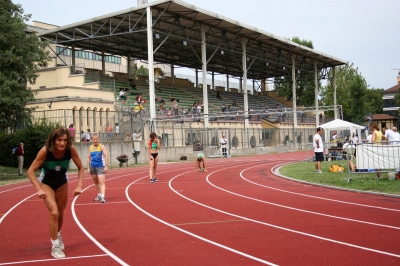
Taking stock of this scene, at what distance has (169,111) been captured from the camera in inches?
1694

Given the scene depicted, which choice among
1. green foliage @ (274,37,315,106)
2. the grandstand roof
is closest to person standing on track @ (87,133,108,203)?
the grandstand roof

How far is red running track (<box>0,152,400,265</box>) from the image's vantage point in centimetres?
714

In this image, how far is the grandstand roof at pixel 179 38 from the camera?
40.2 meters

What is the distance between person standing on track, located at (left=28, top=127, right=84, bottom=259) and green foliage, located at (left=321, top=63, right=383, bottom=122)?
2646 inches

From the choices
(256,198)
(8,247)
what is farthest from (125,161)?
(8,247)

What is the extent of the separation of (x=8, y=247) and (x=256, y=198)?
23.7ft

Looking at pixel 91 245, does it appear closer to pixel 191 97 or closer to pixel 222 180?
pixel 222 180

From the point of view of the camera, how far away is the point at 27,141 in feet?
97.3

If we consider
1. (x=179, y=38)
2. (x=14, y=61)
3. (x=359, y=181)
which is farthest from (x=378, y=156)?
(x=179, y=38)

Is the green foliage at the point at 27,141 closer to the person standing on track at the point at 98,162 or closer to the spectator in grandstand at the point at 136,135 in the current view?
the spectator in grandstand at the point at 136,135

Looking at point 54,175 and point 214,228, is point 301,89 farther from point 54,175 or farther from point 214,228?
point 54,175

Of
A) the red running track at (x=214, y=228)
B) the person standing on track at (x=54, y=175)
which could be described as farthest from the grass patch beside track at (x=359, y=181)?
the person standing on track at (x=54, y=175)

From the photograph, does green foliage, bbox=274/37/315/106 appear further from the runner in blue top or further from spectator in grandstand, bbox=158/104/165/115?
the runner in blue top

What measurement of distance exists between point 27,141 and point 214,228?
74.5 feet
